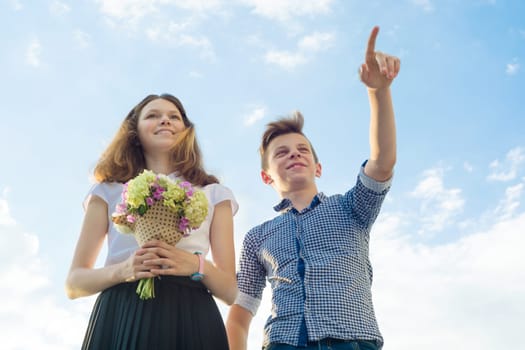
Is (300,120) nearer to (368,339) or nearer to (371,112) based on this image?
(371,112)

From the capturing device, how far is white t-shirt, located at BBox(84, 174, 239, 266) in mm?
4656

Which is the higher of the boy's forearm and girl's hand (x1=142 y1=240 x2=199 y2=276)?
the boy's forearm

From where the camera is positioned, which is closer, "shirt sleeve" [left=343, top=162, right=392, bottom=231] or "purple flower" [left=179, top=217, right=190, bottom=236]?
"purple flower" [left=179, top=217, right=190, bottom=236]

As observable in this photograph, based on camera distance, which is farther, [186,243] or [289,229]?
[289,229]

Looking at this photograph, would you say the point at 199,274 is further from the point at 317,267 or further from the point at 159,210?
the point at 317,267

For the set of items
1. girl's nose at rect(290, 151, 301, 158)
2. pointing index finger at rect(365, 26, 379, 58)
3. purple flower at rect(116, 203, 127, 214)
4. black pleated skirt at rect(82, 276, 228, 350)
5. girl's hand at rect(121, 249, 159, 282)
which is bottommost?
black pleated skirt at rect(82, 276, 228, 350)

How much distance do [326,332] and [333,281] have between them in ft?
1.54

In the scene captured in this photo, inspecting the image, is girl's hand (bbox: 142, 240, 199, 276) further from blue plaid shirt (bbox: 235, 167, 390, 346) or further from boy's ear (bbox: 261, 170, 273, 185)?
boy's ear (bbox: 261, 170, 273, 185)

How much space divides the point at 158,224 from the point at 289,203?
1.96m

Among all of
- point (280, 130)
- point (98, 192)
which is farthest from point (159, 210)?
point (280, 130)

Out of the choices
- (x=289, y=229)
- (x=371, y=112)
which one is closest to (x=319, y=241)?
(x=289, y=229)

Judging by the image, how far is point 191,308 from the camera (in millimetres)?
4387

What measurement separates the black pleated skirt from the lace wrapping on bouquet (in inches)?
12.5

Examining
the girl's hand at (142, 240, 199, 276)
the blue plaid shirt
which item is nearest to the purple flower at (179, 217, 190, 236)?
the girl's hand at (142, 240, 199, 276)
